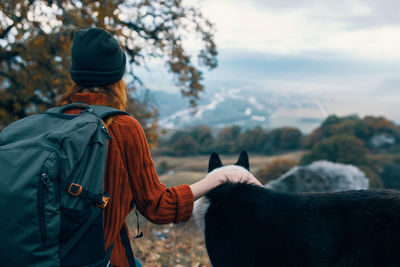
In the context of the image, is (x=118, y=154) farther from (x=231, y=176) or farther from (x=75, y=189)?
(x=231, y=176)

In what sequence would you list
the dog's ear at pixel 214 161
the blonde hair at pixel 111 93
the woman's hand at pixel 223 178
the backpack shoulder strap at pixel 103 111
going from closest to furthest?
the backpack shoulder strap at pixel 103 111, the blonde hair at pixel 111 93, the woman's hand at pixel 223 178, the dog's ear at pixel 214 161

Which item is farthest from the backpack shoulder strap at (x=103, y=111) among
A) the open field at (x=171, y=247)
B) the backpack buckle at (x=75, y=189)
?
the open field at (x=171, y=247)

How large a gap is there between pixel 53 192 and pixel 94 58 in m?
0.76

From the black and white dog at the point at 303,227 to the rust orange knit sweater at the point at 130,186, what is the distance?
Result: 0.45 meters

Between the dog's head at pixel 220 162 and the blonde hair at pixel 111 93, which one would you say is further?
the dog's head at pixel 220 162

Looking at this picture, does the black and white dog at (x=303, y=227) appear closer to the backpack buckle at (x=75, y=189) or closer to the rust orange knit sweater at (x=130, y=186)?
the rust orange knit sweater at (x=130, y=186)

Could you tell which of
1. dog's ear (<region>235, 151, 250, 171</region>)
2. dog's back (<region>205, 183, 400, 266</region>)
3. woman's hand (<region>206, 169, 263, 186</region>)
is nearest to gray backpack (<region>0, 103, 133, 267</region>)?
woman's hand (<region>206, 169, 263, 186</region>)

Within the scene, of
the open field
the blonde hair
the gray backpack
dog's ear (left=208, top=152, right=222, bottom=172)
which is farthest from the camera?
the open field

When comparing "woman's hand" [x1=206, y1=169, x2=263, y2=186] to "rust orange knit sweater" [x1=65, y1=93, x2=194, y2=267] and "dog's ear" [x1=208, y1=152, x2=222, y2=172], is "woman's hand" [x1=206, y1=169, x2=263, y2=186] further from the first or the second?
"rust orange knit sweater" [x1=65, y1=93, x2=194, y2=267]

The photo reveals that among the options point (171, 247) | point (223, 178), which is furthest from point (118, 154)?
point (171, 247)

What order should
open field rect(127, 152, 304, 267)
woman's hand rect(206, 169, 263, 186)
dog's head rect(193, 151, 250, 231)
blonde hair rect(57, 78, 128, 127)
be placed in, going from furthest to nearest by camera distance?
open field rect(127, 152, 304, 267) < dog's head rect(193, 151, 250, 231) < woman's hand rect(206, 169, 263, 186) < blonde hair rect(57, 78, 128, 127)

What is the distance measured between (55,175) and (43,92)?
765 cm

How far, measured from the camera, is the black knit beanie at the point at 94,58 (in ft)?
5.23

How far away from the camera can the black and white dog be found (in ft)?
6.11
